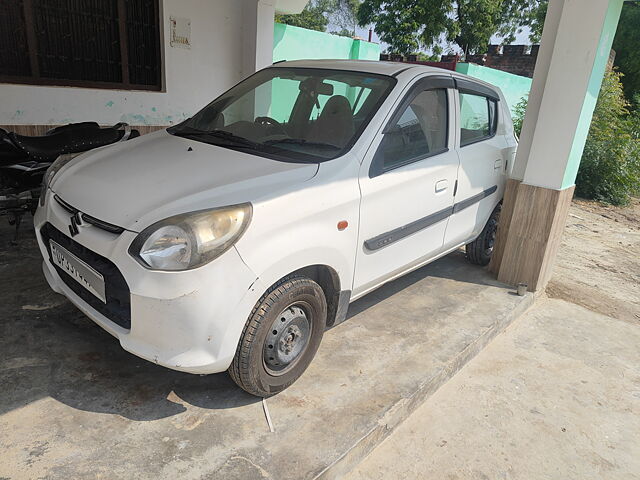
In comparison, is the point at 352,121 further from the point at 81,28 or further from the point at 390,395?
the point at 81,28

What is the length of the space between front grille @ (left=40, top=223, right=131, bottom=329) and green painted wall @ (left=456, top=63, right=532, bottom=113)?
12.0 metres

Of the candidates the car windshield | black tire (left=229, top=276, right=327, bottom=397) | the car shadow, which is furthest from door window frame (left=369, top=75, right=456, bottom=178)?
the car shadow

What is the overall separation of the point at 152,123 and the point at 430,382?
555 cm

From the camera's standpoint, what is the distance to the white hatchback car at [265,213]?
2.14m

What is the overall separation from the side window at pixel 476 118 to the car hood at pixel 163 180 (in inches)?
68.3

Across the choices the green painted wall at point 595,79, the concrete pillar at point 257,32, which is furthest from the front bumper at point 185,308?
the concrete pillar at point 257,32

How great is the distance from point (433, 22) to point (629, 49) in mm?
10417

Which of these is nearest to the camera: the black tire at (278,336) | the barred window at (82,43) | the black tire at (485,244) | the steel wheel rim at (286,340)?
the black tire at (278,336)

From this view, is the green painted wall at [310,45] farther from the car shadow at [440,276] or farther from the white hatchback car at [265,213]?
the white hatchback car at [265,213]

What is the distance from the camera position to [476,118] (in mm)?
4105

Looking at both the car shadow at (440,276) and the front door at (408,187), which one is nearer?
the front door at (408,187)

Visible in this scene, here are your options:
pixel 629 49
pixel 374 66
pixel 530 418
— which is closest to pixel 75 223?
pixel 374 66

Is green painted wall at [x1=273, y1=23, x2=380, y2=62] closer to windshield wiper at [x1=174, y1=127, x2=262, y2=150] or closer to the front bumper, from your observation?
windshield wiper at [x1=174, y1=127, x2=262, y2=150]

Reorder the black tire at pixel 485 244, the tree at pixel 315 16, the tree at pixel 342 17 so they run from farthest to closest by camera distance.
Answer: the tree at pixel 342 17 → the tree at pixel 315 16 → the black tire at pixel 485 244
